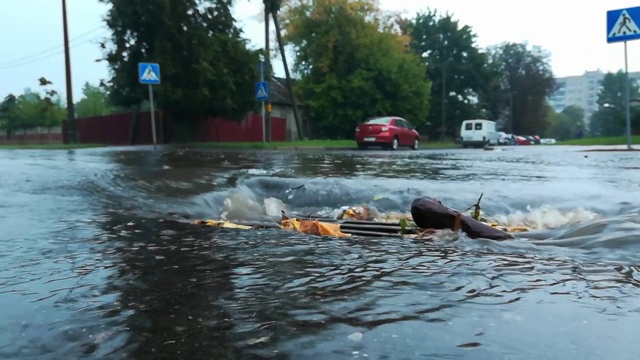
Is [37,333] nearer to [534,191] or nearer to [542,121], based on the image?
[534,191]

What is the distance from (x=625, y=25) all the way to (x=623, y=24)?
5 centimetres

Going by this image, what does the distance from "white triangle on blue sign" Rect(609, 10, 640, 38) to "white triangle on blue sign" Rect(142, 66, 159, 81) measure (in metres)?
11.9

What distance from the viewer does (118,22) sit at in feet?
85.2

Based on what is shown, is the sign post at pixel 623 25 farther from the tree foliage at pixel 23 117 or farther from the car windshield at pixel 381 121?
the tree foliage at pixel 23 117

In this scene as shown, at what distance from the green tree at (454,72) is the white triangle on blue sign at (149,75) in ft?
153

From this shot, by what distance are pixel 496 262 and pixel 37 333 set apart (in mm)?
2451

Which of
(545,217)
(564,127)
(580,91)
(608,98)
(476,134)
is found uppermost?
(580,91)

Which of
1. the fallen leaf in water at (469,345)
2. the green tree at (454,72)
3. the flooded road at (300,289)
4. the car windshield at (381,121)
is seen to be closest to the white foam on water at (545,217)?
the flooded road at (300,289)

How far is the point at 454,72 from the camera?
202 ft

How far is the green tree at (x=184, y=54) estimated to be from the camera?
1002 inches

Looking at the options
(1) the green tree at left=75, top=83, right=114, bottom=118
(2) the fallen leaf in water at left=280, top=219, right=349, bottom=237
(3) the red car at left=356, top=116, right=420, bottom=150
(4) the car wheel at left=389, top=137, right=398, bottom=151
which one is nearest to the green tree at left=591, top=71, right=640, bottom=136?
(1) the green tree at left=75, top=83, right=114, bottom=118

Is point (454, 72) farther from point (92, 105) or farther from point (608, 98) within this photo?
point (608, 98)

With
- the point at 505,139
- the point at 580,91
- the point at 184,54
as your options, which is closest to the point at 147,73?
the point at 184,54

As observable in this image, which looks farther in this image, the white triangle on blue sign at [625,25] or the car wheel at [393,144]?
the car wheel at [393,144]
